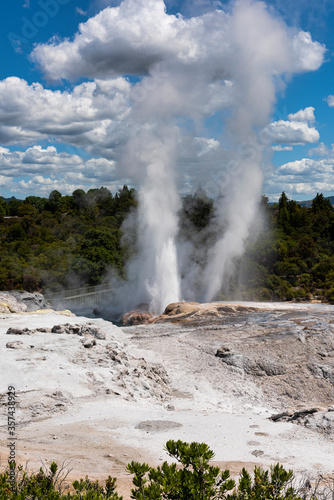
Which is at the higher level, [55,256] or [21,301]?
[55,256]

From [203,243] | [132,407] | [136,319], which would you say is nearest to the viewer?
[132,407]

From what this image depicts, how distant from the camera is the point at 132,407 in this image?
996cm

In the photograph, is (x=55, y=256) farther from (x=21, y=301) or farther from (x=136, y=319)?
(x=136, y=319)

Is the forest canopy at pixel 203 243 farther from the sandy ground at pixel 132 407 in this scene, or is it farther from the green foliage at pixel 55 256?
the sandy ground at pixel 132 407

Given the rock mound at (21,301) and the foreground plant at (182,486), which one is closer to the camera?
the foreground plant at (182,486)

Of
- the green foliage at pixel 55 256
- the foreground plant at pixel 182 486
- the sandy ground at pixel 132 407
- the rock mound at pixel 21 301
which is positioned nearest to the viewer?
the foreground plant at pixel 182 486

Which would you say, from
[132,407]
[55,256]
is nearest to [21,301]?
[55,256]

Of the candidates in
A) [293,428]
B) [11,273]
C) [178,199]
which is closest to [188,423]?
[293,428]

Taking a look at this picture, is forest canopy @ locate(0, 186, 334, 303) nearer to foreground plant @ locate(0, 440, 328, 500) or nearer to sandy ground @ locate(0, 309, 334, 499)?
sandy ground @ locate(0, 309, 334, 499)

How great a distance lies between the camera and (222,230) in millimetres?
35188

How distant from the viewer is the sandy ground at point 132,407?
22.2ft

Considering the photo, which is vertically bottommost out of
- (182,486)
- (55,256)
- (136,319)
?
(136,319)

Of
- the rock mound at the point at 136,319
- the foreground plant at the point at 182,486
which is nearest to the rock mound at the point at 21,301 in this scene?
the rock mound at the point at 136,319

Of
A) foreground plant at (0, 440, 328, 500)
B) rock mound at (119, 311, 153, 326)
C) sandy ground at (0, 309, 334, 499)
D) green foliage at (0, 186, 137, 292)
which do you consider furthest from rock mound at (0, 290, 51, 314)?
foreground plant at (0, 440, 328, 500)
